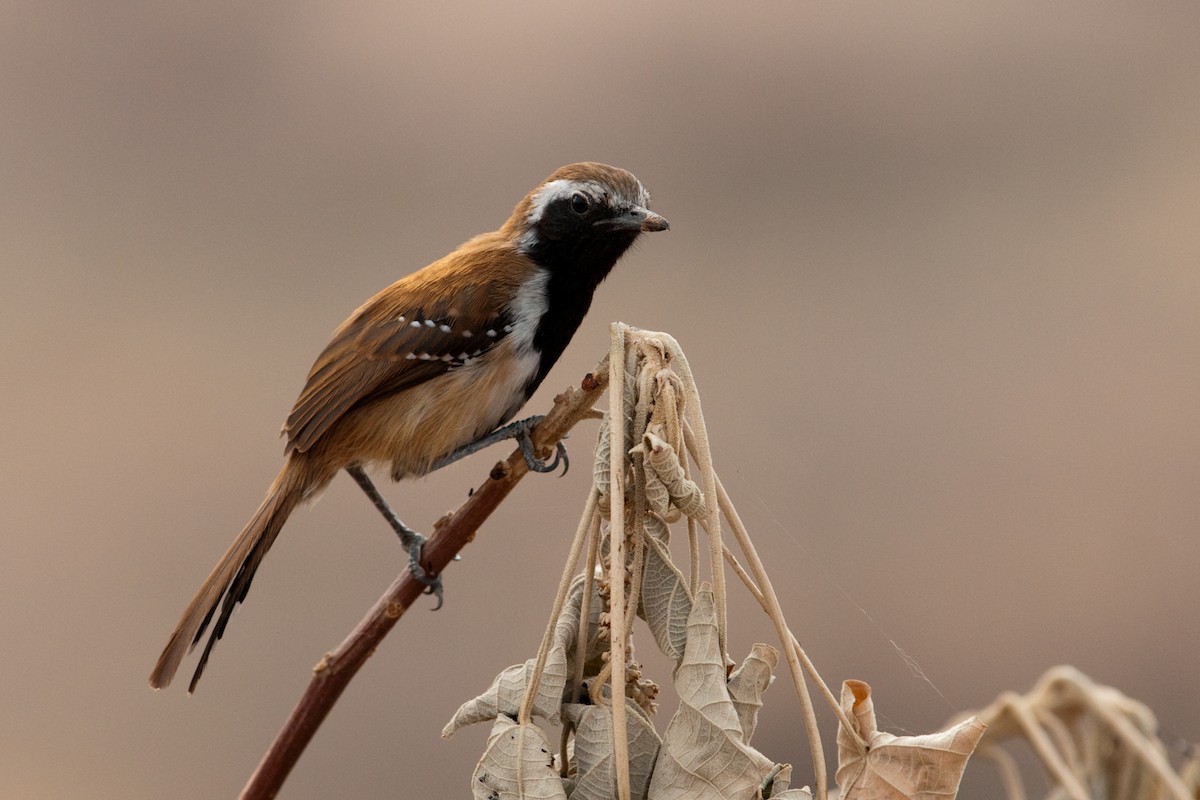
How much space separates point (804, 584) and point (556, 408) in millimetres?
1602

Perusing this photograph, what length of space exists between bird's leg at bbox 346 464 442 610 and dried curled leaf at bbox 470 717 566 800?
1.58 feet

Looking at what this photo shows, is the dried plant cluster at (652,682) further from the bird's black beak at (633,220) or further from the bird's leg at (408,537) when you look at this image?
the bird's black beak at (633,220)

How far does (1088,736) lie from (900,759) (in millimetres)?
450

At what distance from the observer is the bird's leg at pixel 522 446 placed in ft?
4.79

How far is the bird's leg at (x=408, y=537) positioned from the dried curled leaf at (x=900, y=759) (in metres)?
0.66

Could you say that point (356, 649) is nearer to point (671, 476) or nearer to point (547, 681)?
point (547, 681)

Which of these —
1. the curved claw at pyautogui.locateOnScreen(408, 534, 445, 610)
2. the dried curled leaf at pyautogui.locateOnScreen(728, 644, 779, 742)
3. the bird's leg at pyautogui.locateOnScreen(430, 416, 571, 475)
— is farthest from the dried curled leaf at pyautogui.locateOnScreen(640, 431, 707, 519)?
the curved claw at pyautogui.locateOnScreen(408, 534, 445, 610)

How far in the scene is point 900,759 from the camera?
1.06 metres

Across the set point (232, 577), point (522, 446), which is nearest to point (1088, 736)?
point (522, 446)

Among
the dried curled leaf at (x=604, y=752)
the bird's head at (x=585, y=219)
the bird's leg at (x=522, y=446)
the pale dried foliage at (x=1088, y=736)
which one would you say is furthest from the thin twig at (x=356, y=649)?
the pale dried foliage at (x=1088, y=736)

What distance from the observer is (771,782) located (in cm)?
109

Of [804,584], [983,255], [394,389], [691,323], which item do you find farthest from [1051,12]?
[394,389]

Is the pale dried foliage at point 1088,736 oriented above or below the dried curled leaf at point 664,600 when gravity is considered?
below

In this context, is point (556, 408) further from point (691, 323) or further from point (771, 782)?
point (691, 323)
